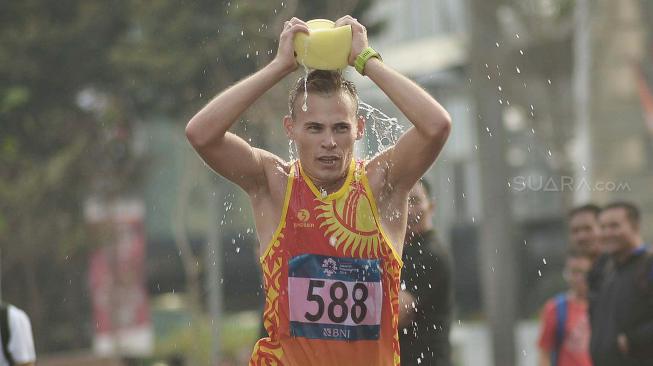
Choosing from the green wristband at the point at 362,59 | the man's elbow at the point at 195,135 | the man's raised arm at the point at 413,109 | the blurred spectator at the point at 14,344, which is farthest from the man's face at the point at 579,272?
the man's elbow at the point at 195,135

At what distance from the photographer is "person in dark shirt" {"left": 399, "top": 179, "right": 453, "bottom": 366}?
21.9ft

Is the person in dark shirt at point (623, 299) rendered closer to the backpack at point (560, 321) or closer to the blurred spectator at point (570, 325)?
the blurred spectator at point (570, 325)

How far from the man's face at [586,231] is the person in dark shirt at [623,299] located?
525mm

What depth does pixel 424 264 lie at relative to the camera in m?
6.85

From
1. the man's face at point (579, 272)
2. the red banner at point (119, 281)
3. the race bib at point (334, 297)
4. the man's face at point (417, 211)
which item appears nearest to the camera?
the race bib at point (334, 297)

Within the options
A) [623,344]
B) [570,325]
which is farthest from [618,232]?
[570,325]

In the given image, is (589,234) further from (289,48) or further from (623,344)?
(289,48)

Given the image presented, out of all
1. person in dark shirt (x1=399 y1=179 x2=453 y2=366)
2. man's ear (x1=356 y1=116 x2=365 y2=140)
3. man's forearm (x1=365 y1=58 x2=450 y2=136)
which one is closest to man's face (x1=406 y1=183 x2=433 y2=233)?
person in dark shirt (x1=399 y1=179 x2=453 y2=366)

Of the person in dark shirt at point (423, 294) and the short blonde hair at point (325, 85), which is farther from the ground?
the short blonde hair at point (325, 85)

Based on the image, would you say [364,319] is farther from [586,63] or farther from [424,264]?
[586,63]

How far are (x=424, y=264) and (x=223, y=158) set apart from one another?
81.8 inches

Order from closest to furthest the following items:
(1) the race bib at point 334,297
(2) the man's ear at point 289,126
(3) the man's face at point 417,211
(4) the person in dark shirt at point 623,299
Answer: (1) the race bib at point 334,297 < (2) the man's ear at point 289,126 < (3) the man's face at point 417,211 < (4) the person in dark shirt at point 623,299

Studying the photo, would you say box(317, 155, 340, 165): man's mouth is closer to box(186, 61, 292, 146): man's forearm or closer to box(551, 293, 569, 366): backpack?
box(186, 61, 292, 146): man's forearm

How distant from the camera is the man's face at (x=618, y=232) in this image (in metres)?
8.43
